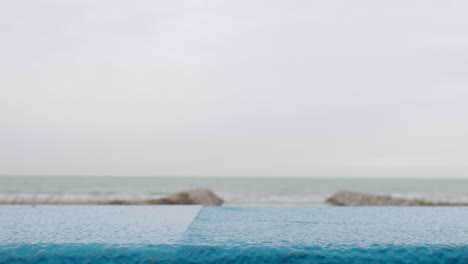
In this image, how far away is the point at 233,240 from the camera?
2090 mm

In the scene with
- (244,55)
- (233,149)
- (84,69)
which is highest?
(244,55)

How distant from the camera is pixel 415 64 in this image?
1154cm

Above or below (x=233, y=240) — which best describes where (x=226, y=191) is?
below

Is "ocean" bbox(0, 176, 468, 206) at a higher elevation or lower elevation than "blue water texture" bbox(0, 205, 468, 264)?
lower

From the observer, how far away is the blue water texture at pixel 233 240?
181cm

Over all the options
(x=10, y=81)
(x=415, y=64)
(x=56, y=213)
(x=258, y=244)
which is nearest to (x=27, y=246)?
(x=258, y=244)

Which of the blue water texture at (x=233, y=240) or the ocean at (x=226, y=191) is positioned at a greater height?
the blue water texture at (x=233, y=240)

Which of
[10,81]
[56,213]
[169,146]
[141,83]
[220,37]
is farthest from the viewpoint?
[169,146]

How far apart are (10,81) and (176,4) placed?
22.1 feet

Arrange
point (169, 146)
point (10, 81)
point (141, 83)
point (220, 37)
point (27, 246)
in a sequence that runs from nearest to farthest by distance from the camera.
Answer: point (27, 246) → point (220, 37) → point (10, 81) → point (141, 83) → point (169, 146)

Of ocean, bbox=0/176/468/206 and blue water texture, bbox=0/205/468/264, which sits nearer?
blue water texture, bbox=0/205/468/264

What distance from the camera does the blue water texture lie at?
5.92 feet

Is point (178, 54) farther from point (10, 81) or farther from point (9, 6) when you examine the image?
point (10, 81)

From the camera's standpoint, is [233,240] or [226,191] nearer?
[233,240]
